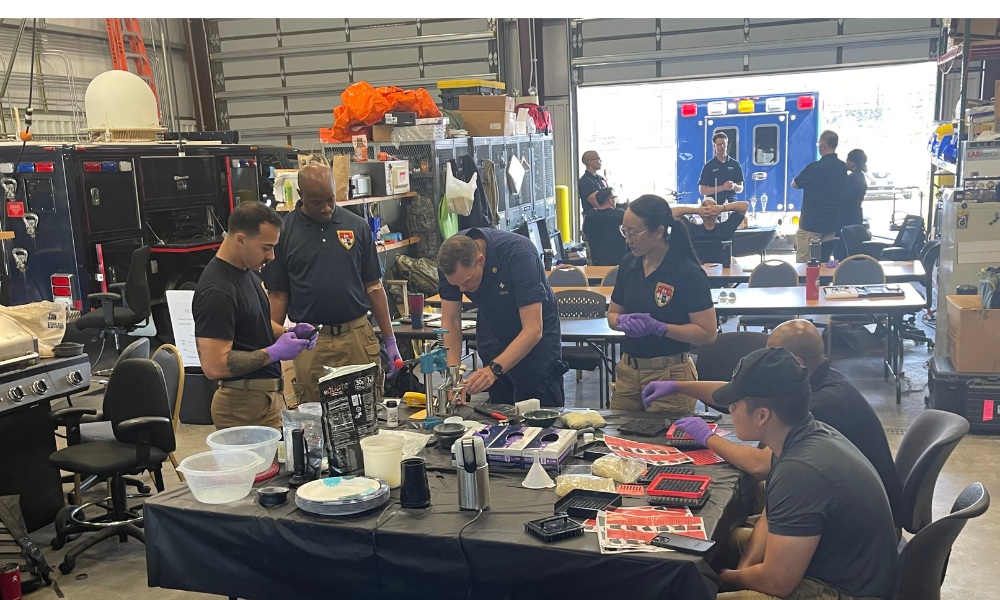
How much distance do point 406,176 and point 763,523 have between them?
524 cm

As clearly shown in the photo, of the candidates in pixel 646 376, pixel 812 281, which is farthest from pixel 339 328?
pixel 812 281

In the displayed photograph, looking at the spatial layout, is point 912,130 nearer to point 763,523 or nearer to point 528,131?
point 528,131

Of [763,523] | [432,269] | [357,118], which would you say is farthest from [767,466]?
[357,118]

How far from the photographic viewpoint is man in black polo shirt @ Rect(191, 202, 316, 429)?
12.1ft

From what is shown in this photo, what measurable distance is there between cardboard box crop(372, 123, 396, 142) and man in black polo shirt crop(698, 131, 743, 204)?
4200mm

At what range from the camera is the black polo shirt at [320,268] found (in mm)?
4539

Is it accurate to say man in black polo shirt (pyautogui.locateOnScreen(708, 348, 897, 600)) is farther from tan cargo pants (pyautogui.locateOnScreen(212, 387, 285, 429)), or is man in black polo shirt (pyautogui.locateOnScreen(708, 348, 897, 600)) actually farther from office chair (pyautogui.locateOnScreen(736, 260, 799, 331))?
office chair (pyautogui.locateOnScreen(736, 260, 799, 331))

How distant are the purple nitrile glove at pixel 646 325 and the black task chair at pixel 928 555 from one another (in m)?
1.70

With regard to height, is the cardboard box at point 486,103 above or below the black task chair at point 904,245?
above

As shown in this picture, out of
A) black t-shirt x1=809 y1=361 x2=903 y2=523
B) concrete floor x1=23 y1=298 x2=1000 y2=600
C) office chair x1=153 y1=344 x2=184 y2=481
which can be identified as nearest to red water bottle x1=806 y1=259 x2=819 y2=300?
concrete floor x1=23 y1=298 x2=1000 y2=600

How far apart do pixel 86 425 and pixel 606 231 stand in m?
5.02

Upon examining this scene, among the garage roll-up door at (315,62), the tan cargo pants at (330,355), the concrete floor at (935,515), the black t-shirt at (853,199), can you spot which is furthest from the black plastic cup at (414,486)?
the garage roll-up door at (315,62)

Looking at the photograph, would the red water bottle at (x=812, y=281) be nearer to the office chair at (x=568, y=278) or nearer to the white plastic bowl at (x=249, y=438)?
the office chair at (x=568, y=278)
